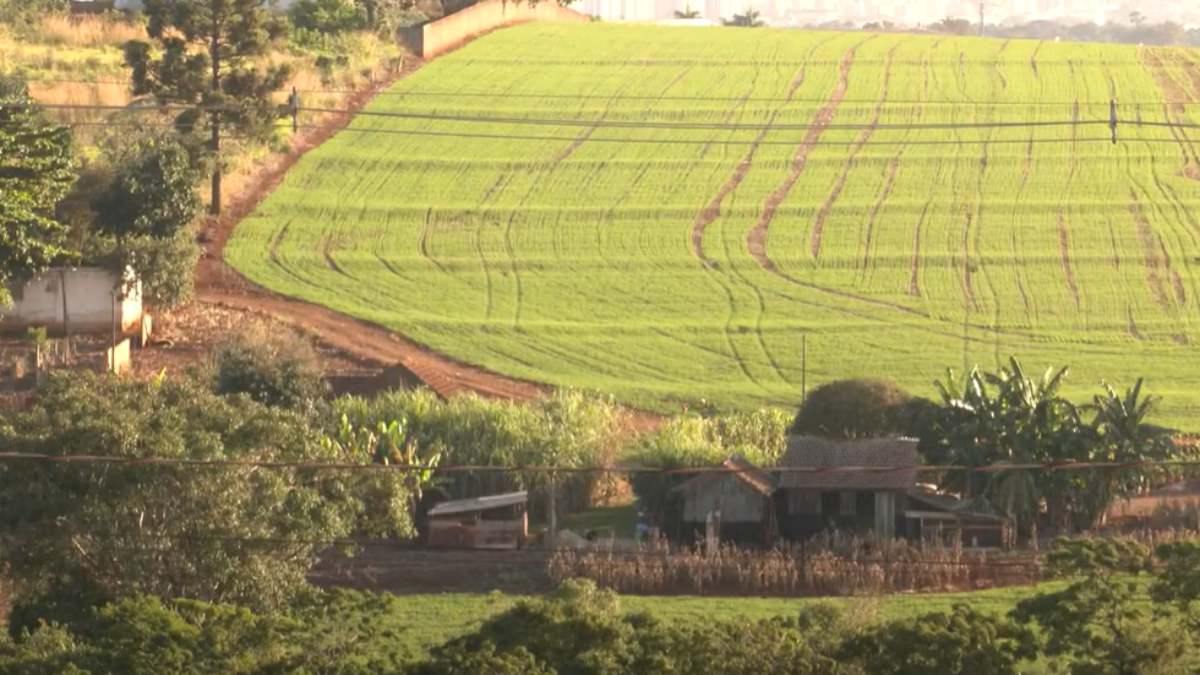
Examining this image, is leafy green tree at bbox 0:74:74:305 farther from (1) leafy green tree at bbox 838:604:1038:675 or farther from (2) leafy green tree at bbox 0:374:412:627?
(1) leafy green tree at bbox 838:604:1038:675

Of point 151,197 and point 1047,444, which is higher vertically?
point 151,197

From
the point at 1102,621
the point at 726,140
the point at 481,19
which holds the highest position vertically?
the point at 481,19

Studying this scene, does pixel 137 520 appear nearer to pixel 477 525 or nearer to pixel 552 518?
pixel 552 518

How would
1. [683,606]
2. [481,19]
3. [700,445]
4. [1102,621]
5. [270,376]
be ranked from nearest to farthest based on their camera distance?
1. [1102,621]
2. [683,606]
3. [700,445]
4. [270,376]
5. [481,19]

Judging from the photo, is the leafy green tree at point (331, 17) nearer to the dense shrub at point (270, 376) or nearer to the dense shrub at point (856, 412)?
the dense shrub at point (270, 376)

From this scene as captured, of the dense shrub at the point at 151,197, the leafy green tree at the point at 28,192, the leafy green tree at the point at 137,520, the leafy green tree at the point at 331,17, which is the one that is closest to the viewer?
the leafy green tree at the point at 137,520

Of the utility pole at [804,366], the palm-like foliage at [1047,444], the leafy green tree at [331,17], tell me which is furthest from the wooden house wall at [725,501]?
the leafy green tree at [331,17]

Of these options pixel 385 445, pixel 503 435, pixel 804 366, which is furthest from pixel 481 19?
pixel 385 445
